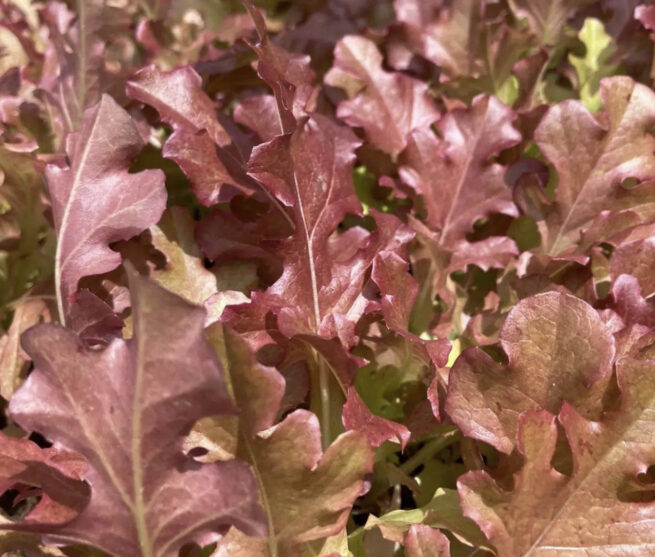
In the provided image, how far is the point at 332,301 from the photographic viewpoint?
87 centimetres

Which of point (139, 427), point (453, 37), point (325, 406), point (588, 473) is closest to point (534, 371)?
point (588, 473)

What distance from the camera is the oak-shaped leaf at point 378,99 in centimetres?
111

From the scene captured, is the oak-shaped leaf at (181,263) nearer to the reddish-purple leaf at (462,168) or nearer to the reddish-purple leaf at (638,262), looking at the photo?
the reddish-purple leaf at (462,168)

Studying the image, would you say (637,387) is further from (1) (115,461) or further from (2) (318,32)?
(2) (318,32)

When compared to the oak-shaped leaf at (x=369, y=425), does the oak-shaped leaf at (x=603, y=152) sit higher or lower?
higher

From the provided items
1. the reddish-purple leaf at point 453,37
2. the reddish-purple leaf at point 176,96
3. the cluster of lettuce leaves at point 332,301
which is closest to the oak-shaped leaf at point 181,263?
the cluster of lettuce leaves at point 332,301

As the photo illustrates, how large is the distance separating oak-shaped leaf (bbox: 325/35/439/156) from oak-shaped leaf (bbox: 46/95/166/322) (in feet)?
1.08

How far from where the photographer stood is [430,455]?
3.11 feet

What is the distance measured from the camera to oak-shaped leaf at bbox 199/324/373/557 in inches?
27.3

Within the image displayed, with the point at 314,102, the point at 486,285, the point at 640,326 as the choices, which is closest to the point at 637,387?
the point at 640,326

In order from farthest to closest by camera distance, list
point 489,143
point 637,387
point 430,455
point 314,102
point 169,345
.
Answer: point 314,102 → point 489,143 → point 430,455 → point 637,387 → point 169,345

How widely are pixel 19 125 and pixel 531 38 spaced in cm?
76

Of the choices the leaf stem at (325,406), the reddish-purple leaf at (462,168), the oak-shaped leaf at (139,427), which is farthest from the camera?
the reddish-purple leaf at (462,168)

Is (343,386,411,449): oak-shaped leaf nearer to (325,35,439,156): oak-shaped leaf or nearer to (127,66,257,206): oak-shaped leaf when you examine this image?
(127,66,257,206): oak-shaped leaf
